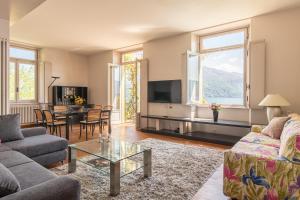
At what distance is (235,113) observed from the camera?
497cm

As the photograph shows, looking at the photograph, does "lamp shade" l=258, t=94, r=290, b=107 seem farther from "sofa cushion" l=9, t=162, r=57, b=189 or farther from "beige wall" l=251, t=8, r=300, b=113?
"sofa cushion" l=9, t=162, r=57, b=189

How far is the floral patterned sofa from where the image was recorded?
5.85 feet

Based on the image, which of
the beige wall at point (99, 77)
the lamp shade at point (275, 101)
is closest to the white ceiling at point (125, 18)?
the beige wall at point (99, 77)

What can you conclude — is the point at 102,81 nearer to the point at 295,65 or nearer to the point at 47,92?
the point at 47,92

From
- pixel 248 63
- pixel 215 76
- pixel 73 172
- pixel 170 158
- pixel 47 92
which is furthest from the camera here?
pixel 47 92

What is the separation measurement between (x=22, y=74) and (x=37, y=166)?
20.0 ft

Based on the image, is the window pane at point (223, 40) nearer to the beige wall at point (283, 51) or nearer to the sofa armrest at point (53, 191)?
the beige wall at point (283, 51)

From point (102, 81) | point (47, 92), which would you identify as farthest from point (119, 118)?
point (47, 92)

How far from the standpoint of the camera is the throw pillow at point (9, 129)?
286cm

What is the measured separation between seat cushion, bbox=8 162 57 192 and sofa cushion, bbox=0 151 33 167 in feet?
0.37

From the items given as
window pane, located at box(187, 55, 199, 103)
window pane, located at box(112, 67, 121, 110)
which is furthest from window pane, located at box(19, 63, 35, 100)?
window pane, located at box(187, 55, 199, 103)

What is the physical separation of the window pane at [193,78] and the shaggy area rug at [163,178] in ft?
6.88

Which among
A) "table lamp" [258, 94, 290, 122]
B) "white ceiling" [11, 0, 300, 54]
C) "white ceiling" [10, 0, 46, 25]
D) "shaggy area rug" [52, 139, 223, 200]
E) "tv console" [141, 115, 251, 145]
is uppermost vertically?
"white ceiling" [11, 0, 300, 54]

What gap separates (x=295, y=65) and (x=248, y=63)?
0.92 meters
